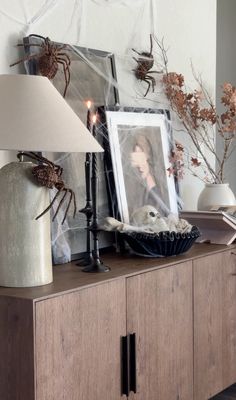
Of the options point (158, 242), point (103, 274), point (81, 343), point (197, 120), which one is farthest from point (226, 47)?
point (81, 343)

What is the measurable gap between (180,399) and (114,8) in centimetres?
142

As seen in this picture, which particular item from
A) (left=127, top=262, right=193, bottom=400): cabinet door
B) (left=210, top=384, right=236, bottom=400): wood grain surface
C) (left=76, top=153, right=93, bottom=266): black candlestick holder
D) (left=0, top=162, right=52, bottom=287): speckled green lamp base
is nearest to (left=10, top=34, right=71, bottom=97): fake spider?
(left=76, top=153, right=93, bottom=266): black candlestick holder

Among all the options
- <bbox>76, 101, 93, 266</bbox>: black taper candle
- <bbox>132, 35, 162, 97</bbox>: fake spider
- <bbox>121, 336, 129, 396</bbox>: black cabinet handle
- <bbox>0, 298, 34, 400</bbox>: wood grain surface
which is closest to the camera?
<bbox>0, 298, 34, 400</bbox>: wood grain surface

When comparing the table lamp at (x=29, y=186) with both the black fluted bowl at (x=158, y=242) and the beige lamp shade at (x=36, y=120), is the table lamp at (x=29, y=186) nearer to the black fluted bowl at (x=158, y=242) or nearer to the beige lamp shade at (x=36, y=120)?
the beige lamp shade at (x=36, y=120)

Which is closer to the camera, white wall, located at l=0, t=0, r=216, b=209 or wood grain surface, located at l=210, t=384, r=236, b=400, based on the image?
white wall, located at l=0, t=0, r=216, b=209

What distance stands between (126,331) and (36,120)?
27.2 inches

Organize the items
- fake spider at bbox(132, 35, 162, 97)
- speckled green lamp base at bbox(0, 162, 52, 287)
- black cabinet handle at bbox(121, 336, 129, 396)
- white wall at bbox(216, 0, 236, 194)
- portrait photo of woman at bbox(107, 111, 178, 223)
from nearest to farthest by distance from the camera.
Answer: speckled green lamp base at bbox(0, 162, 52, 287), black cabinet handle at bbox(121, 336, 129, 396), portrait photo of woman at bbox(107, 111, 178, 223), fake spider at bbox(132, 35, 162, 97), white wall at bbox(216, 0, 236, 194)

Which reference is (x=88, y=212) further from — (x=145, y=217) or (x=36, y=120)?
(x=36, y=120)

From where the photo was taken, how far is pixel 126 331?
196cm

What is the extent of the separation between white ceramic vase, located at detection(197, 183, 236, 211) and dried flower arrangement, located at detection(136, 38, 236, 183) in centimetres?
10

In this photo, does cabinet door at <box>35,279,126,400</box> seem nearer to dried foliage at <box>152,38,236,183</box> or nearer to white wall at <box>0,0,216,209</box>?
white wall at <box>0,0,216,209</box>

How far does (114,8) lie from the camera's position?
8.21ft

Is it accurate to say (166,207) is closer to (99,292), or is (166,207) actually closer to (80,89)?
(80,89)

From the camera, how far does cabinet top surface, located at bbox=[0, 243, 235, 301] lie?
170 cm
